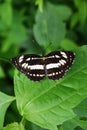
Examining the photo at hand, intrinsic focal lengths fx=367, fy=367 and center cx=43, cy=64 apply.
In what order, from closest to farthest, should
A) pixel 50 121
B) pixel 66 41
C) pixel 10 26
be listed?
pixel 50 121, pixel 66 41, pixel 10 26

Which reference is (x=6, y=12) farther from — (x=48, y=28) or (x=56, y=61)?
(x=56, y=61)

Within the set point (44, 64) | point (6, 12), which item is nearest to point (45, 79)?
point (44, 64)

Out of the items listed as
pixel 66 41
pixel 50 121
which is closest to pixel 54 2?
pixel 66 41

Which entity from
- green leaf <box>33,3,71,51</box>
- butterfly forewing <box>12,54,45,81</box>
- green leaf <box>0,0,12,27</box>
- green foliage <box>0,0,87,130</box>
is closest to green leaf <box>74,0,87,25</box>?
green foliage <box>0,0,87,130</box>

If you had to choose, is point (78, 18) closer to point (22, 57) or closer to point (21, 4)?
point (21, 4)

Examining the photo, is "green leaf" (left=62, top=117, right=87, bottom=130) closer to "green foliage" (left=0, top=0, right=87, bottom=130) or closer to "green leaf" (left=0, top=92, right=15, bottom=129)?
"green foliage" (left=0, top=0, right=87, bottom=130)
